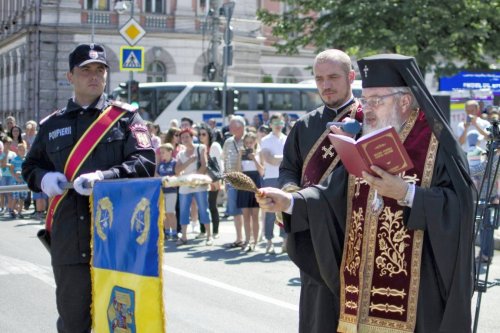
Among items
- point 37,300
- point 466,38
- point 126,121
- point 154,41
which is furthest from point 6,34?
point 126,121

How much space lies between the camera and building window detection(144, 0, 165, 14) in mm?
49406

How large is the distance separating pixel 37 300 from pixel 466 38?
19596 mm

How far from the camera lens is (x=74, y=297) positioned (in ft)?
18.0

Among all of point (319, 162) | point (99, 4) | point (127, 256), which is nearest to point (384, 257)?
point (319, 162)

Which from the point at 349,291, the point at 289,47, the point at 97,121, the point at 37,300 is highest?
the point at 289,47

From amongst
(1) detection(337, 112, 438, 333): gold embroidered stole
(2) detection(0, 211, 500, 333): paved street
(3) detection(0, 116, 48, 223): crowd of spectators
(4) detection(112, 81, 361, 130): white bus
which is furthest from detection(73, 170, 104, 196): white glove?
(4) detection(112, 81, 361, 130): white bus

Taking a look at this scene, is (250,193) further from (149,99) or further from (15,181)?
(149,99)

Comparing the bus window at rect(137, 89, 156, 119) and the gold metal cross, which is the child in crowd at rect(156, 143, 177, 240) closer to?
the gold metal cross

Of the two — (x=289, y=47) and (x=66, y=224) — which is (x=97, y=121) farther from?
(x=289, y=47)

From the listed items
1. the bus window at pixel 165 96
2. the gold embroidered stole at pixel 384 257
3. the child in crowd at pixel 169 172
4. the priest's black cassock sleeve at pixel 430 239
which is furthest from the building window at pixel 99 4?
the gold embroidered stole at pixel 384 257

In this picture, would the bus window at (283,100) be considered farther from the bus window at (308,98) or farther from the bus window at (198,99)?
the bus window at (198,99)

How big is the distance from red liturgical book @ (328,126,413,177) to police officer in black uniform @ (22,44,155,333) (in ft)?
5.54

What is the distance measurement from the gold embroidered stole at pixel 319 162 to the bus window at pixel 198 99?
31115 millimetres

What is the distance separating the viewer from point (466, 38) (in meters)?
26.6
